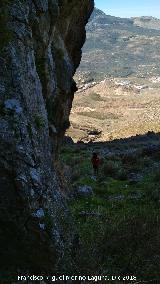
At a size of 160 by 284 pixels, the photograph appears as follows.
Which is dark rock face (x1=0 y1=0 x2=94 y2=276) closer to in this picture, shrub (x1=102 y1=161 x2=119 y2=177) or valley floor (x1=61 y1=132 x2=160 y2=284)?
valley floor (x1=61 y1=132 x2=160 y2=284)

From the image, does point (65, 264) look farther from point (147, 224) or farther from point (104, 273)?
point (147, 224)

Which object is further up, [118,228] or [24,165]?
[24,165]

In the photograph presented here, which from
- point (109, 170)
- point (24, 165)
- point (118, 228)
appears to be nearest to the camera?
point (24, 165)

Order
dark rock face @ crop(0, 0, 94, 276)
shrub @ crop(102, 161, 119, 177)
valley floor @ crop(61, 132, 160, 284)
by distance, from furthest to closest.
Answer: shrub @ crop(102, 161, 119, 177)
valley floor @ crop(61, 132, 160, 284)
dark rock face @ crop(0, 0, 94, 276)

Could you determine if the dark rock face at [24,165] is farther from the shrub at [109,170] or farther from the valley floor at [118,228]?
the shrub at [109,170]

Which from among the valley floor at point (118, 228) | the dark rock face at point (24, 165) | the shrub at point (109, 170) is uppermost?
the dark rock face at point (24, 165)

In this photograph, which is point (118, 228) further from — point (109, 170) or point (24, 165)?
point (109, 170)

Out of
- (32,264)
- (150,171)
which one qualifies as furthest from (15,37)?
(150,171)

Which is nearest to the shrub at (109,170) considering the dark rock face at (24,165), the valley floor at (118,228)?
the valley floor at (118,228)

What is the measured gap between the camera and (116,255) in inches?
489

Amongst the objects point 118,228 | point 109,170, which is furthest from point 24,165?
point 109,170

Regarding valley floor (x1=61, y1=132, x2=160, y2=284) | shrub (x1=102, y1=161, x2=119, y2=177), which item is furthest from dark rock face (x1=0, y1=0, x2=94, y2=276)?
shrub (x1=102, y1=161, x2=119, y2=177)

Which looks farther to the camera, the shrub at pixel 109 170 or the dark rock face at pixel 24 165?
the shrub at pixel 109 170

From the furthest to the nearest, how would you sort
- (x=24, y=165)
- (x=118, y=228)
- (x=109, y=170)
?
(x=109, y=170) → (x=118, y=228) → (x=24, y=165)
